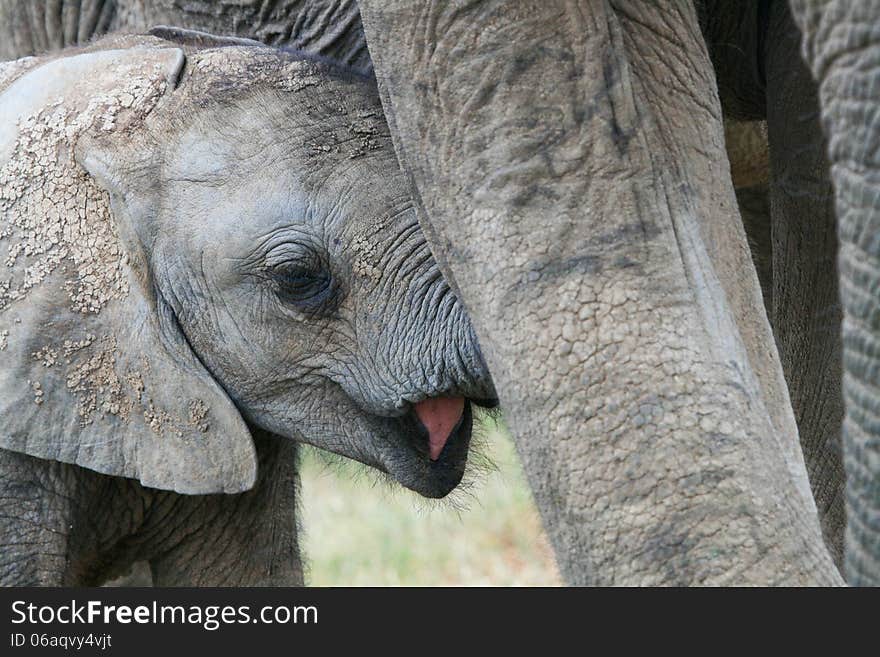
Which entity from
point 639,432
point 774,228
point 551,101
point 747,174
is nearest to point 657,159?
point 551,101

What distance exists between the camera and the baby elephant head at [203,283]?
2.07 metres

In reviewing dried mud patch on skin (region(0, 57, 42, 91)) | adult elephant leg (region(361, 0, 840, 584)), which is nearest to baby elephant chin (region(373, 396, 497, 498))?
adult elephant leg (region(361, 0, 840, 584))

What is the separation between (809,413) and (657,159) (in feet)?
3.06

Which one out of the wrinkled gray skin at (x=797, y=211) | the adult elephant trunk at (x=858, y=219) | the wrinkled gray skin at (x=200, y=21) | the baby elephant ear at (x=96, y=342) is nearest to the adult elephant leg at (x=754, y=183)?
the wrinkled gray skin at (x=797, y=211)

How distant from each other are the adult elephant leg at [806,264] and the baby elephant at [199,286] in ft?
1.63

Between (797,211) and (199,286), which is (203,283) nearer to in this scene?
(199,286)

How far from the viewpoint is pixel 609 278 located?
1597 millimetres

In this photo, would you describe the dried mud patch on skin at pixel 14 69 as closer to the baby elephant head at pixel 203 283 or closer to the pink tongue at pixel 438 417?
the baby elephant head at pixel 203 283

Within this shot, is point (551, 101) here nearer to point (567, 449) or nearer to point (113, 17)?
point (567, 449)

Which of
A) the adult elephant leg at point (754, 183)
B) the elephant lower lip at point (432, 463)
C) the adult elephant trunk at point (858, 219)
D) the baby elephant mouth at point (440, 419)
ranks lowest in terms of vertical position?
the adult elephant leg at point (754, 183)

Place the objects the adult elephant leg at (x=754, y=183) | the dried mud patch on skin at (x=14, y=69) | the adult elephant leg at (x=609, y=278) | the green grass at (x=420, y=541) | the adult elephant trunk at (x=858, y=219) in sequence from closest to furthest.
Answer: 1. the adult elephant trunk at (x=858, y=219)
2. the adult elephant leg at (x=609, y=278)
3. the dried mud patch on skin at (x=14, y=69)
4. the adult elephant leg at (x=754, y=183)
5. the green grass at (x=420, y=541)

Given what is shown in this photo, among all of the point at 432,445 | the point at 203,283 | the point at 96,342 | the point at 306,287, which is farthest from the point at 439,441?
the point at 96,342

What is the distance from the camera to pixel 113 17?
3004 millimetres

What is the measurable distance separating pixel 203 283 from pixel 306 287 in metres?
0.15
